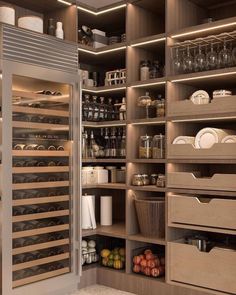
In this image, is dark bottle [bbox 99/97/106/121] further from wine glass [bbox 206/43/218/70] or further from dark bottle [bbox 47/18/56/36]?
wine glass [bbox 206/43/218/70]

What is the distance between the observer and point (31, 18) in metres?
3.10

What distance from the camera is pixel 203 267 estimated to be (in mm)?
3008

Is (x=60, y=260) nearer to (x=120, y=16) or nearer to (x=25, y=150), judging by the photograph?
(x=25, y=150)

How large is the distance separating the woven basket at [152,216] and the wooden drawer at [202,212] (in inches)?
5.4

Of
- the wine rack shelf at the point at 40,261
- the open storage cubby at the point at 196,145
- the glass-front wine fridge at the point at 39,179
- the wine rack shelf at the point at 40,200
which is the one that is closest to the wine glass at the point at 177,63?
the open storage cubby at the point at 196,145

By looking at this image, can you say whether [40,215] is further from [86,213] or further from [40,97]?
[40,97]

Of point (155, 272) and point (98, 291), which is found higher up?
point (155, 272)

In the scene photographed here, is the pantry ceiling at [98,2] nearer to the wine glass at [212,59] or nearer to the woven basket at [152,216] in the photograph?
the wine glass at [212,59]

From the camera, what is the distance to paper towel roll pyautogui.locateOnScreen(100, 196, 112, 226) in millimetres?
3809

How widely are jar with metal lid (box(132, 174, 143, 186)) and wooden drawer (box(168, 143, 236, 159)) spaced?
41 cm

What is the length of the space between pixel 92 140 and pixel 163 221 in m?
1.05

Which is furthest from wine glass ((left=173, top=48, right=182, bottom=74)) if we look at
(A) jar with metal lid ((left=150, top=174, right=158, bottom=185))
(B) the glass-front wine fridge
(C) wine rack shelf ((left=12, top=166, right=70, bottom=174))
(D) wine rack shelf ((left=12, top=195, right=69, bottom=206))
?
(D) wine rack shelf ((left=12, top=195, right=69, bottom=206))

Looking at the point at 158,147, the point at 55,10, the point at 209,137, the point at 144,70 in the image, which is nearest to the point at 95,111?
the point at 144,70

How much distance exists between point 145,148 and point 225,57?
98 centimetres
